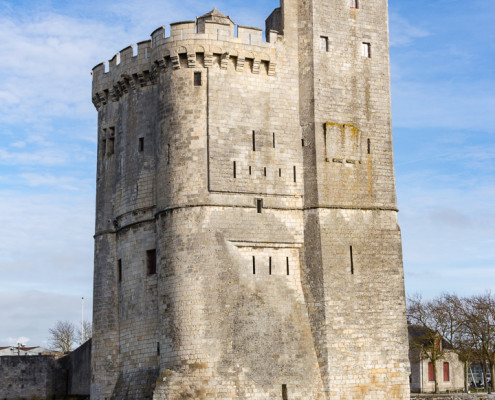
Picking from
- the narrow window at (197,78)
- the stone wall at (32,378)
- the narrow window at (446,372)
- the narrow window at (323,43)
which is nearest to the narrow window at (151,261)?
the narrow window at (197,78)

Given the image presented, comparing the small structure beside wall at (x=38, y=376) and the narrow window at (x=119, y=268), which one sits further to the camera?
the small structure beside wall at (x=38, y=376)

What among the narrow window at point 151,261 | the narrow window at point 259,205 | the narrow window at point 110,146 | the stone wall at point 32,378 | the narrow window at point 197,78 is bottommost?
the stone wall at point 32,378

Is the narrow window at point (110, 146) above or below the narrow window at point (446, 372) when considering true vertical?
above

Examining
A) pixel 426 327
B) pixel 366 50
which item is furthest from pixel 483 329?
pixel 366 50

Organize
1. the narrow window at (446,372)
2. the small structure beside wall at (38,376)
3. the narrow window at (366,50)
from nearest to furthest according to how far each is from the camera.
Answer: the narrow window at (366,50), the small structure beside wall at (38,376), the narrow window at (446,372)

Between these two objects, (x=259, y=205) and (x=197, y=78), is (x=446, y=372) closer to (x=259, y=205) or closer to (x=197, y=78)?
(x=259, y=205)

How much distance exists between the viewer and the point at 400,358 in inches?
1195

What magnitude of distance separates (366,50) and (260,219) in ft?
27.8

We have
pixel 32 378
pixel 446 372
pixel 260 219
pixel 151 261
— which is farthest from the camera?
pixel 446 372

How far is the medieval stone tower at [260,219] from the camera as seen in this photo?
2906 centimetres

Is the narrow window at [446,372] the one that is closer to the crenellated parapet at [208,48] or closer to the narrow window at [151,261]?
the narrow window at [151,261]

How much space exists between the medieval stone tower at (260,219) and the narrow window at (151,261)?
0.06 meters

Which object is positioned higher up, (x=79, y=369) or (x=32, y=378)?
(x=79, y=369)

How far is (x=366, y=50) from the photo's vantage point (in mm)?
33000
